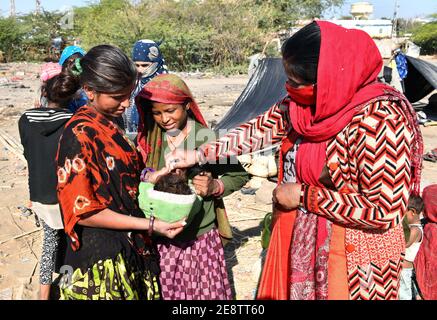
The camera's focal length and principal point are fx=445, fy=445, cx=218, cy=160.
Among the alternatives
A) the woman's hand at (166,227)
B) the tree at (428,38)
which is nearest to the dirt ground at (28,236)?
the woman's hand at (166,227)

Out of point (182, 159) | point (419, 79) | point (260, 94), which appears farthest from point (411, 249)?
point (419, 79)

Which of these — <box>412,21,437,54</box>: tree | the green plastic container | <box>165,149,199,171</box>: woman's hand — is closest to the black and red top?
the green plastic container

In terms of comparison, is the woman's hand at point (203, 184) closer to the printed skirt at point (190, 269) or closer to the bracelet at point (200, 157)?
the bracelet at point (200, 157)

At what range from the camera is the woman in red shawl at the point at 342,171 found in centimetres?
167

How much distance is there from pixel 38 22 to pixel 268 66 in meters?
23.7

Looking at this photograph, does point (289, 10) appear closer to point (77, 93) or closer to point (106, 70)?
point (77, 93)

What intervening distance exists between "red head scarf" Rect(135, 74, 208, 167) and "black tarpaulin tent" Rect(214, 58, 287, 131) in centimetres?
549

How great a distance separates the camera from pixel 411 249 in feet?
11.9

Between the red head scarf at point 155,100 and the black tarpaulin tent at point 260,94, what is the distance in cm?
549

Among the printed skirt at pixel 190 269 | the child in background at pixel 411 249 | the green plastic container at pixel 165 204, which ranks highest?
the green plastic container at pixel 165 204

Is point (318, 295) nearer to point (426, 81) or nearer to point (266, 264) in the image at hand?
point (266, 264)

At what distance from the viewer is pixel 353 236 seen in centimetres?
185

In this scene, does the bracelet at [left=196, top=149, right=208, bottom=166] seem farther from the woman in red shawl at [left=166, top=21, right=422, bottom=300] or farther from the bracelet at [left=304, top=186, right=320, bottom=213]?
the bracelet at [left=304, top=186, right=320, bottom=213]

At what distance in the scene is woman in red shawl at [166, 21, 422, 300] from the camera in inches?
65.6
